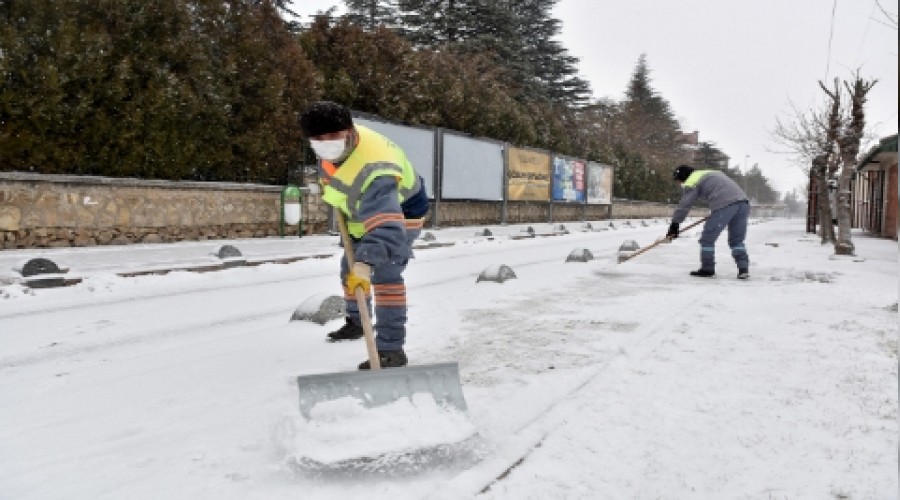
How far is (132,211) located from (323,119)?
311 inches

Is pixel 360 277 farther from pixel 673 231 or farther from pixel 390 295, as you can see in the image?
pixel 673 231

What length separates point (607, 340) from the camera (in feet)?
12.4

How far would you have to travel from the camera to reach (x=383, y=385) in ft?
7.18

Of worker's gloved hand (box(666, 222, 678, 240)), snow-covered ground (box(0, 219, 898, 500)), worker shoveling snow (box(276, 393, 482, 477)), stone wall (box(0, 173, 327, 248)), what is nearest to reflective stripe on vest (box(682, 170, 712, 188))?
worker's gloved hand (box(666, 222, 678, 240))

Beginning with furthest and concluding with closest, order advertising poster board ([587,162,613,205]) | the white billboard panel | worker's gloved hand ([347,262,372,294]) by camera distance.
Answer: advertising poster board ([587,162,613,205]) < the white billboard panel < worker's gloved hand ([347,262,372,294])

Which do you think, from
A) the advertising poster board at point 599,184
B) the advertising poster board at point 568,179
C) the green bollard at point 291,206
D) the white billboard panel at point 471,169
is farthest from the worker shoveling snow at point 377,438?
the advertising poster board at point 599,184

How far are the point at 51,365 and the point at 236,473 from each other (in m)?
1.99

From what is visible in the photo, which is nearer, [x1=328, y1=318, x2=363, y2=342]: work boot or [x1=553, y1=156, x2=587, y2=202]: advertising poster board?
[x1=328, y1=318, x2=363, y2=342]: work boot

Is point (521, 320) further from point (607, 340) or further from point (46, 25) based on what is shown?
point (46, 25)

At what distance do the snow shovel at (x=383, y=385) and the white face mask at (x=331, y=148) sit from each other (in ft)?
3.66

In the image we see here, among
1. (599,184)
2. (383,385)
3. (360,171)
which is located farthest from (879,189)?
(383,385)

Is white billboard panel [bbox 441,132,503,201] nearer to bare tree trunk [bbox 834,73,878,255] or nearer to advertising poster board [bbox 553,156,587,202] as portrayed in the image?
advertising poster board [bbox 553,156,587,202]

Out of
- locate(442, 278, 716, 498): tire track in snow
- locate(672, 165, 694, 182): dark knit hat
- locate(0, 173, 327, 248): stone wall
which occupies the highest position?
locate(672, 165, 694, 182): dark knit hat

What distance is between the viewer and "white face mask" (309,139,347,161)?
9.18 feet
